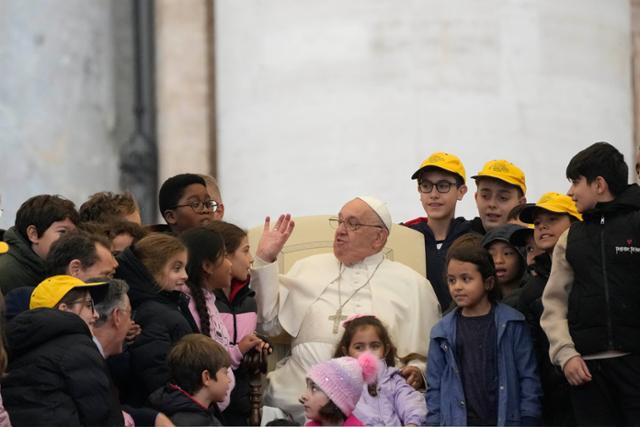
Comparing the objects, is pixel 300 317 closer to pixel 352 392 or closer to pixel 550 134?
pixel 352 392

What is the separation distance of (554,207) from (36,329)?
2819 millimetres

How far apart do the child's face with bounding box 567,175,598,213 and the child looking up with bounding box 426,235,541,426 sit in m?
0.55

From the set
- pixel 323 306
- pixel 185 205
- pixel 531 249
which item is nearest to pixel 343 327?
pixel 323 306

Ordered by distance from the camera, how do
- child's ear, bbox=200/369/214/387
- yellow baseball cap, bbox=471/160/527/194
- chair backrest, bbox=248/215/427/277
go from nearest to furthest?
child's ear, bbox=200/369/214/387 → chair backrest, bbox=248/215/427/277 → yellow baseball cap, bbox=471/160/527/194

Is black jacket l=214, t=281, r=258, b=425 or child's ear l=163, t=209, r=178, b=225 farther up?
child's ear l=163, t=209, r=178, b=225

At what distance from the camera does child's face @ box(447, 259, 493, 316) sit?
993cm

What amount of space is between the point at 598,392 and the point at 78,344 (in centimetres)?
229

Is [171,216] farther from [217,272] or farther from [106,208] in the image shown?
[217,272]

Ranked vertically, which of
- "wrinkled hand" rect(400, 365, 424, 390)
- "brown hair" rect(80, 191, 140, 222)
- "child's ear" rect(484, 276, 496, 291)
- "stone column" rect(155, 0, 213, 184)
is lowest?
"wrinkled hand" rect(400, 365, 424, 390)

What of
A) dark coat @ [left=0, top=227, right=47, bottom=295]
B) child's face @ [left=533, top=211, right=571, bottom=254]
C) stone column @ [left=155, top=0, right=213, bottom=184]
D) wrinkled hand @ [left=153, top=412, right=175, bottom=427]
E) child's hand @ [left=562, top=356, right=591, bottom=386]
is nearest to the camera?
wrinkled hand @ [left=153, top=412, right=175, bottom=427]

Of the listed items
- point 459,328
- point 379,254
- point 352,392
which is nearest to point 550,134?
point 379,254

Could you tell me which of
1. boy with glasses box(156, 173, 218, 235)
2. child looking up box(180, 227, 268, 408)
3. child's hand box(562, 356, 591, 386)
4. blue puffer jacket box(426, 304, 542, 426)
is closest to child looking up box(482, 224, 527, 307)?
blue puffer jacket box(426, 304, 542, 426)

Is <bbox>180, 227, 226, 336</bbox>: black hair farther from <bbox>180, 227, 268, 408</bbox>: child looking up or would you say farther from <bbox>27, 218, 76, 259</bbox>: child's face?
<bbox>27, 218, 76, 259</bbox>: child's face

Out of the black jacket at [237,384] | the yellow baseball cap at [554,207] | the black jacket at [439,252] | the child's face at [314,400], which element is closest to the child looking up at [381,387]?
the black jacket at [237,384]
